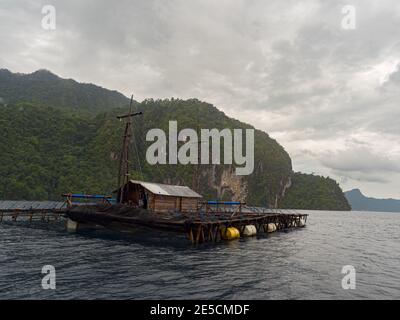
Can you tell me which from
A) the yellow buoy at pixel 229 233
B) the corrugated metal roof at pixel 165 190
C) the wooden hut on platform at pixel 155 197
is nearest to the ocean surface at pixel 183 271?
the yellow buoy at pixel 229 233

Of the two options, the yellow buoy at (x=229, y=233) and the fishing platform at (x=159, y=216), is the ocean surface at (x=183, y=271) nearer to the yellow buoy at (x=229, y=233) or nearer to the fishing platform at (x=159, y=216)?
the fishing platform at (x=159, y=216)

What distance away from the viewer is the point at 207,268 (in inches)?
832

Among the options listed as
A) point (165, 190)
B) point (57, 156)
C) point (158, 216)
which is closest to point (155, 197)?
point (165, 190)

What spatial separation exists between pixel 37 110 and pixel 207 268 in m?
176

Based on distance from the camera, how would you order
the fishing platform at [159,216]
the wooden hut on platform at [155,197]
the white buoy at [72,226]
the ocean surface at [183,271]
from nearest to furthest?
the ocean surface at [183,271]
the fishing platform at [159,216]
the wooden hut on platform at [155,197]
the white buoy at [72,226]

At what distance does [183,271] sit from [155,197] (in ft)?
62.0

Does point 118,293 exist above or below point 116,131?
below

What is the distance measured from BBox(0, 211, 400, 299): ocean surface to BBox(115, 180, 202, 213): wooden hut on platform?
22.3 feet

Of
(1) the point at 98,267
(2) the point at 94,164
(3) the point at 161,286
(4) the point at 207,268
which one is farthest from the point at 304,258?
(2) the point at 94,164

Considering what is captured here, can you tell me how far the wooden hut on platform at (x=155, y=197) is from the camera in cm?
3831

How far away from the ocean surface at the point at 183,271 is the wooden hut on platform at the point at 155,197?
22.3ft

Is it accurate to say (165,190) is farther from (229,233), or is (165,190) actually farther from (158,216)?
(229,233)
